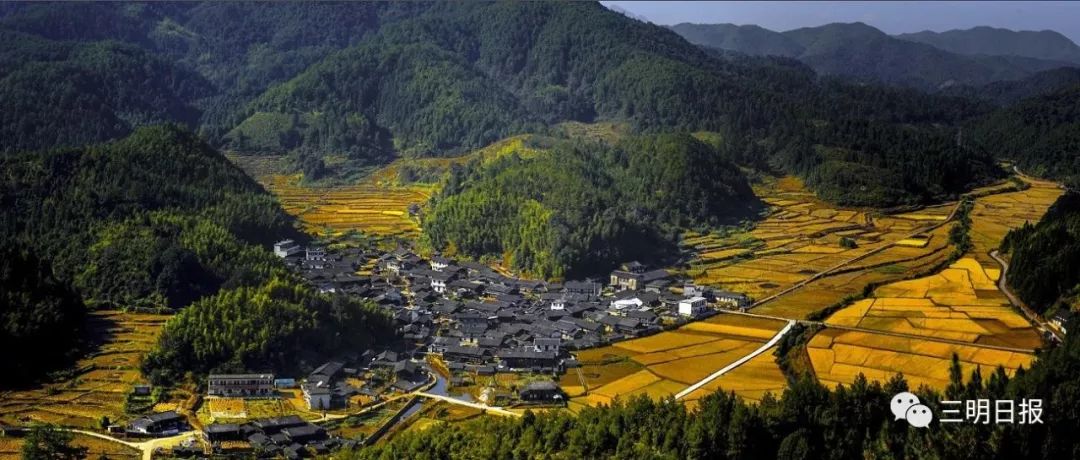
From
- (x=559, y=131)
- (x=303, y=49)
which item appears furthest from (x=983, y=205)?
(x=303, y=49)

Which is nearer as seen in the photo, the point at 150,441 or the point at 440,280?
the point at 150,441

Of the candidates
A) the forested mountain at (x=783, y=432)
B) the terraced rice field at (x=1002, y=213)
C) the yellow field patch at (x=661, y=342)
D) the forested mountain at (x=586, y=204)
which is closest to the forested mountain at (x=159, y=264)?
the yellow field patch at (x=661, y=342)

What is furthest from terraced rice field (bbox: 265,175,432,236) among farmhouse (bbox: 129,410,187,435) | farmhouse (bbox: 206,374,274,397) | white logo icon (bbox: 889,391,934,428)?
white logo icon (bbox: 889,391,934,428)

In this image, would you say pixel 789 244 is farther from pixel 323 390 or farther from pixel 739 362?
pixel 323 390

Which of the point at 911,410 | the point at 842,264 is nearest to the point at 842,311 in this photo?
the point at 842,264

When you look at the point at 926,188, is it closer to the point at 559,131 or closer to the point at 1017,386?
the point at 559,131

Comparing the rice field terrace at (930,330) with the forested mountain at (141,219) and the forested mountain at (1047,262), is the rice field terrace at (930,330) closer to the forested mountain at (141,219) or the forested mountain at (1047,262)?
the forested mountain at (1047,262)
